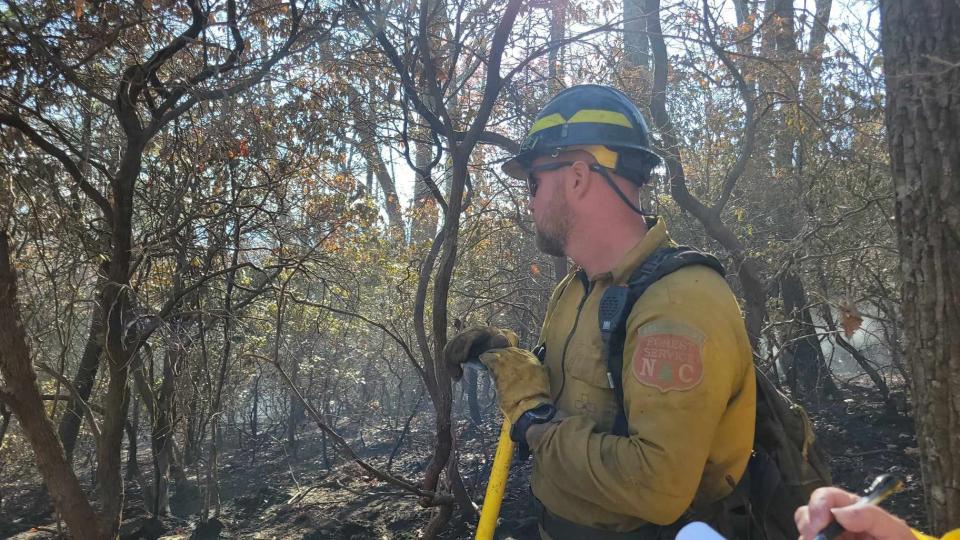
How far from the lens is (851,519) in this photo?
3.25 feet

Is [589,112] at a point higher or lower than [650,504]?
higher

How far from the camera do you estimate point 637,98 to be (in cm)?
589

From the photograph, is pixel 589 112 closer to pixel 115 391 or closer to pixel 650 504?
pixel 650 504

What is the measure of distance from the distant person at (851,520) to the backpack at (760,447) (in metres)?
0.53

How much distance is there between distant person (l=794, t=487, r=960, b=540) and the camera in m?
0.98

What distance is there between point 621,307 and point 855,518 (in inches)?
28.3

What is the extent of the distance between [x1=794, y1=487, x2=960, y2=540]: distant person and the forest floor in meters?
2.90

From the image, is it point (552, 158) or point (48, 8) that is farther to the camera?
point (48, 8)

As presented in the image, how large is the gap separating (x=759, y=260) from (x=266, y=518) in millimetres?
5978

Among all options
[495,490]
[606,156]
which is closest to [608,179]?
[606,156]

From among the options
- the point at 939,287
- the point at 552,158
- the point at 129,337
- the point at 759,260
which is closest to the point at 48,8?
the point at 129,337

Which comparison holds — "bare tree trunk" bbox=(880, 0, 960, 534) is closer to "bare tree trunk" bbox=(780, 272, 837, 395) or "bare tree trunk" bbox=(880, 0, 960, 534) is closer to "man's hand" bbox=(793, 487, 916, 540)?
"man's hand" bbox=(793, 487, 916, 540)

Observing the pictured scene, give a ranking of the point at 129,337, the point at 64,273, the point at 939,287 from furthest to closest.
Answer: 1. the point at 129,337
2. the point at 64,273
3. the point at 939,287

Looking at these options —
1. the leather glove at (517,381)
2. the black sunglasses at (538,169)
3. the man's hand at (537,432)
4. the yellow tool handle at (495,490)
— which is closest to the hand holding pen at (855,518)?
the man's hand at (537,432)
